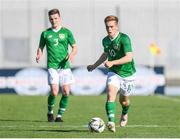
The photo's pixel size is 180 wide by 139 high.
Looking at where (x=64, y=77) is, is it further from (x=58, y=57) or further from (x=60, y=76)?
(x=58, y=57)

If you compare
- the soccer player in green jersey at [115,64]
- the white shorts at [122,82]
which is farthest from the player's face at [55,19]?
the white shorts at [122,82]

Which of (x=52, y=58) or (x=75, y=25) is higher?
(x=52, y=58)

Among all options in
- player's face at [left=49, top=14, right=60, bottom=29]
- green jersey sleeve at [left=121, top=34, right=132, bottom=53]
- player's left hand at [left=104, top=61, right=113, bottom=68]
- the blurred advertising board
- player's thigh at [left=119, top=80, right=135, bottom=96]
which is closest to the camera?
player's left hand at [left=104, top=61, right=113, bottom=68]

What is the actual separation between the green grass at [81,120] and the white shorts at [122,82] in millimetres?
676

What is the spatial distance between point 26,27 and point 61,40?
80.2ft

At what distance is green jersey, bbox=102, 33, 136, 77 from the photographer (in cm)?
1327

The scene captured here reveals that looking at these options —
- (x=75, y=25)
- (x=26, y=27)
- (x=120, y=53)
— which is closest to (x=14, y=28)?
(x=26, y=27)

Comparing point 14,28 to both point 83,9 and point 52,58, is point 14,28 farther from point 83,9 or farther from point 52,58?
point 52,58

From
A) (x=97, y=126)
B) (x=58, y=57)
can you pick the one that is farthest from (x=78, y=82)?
(x=97, y=126)

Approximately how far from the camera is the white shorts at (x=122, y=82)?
1327 centimetres

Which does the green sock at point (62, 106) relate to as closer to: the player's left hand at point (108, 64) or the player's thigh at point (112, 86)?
the player's thigh at point (112, 86)

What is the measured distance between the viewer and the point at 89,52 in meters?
37.8

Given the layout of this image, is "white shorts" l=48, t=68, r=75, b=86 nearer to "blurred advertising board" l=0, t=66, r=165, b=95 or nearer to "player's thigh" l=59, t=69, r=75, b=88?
"player's thigh" l=59, t=69, r=75, b=88

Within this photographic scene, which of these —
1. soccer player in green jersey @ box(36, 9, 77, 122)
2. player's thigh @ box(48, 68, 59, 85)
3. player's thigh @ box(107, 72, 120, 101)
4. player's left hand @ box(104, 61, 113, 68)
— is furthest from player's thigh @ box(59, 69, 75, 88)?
player's left hand @ box(104, 61, 113, 68)
